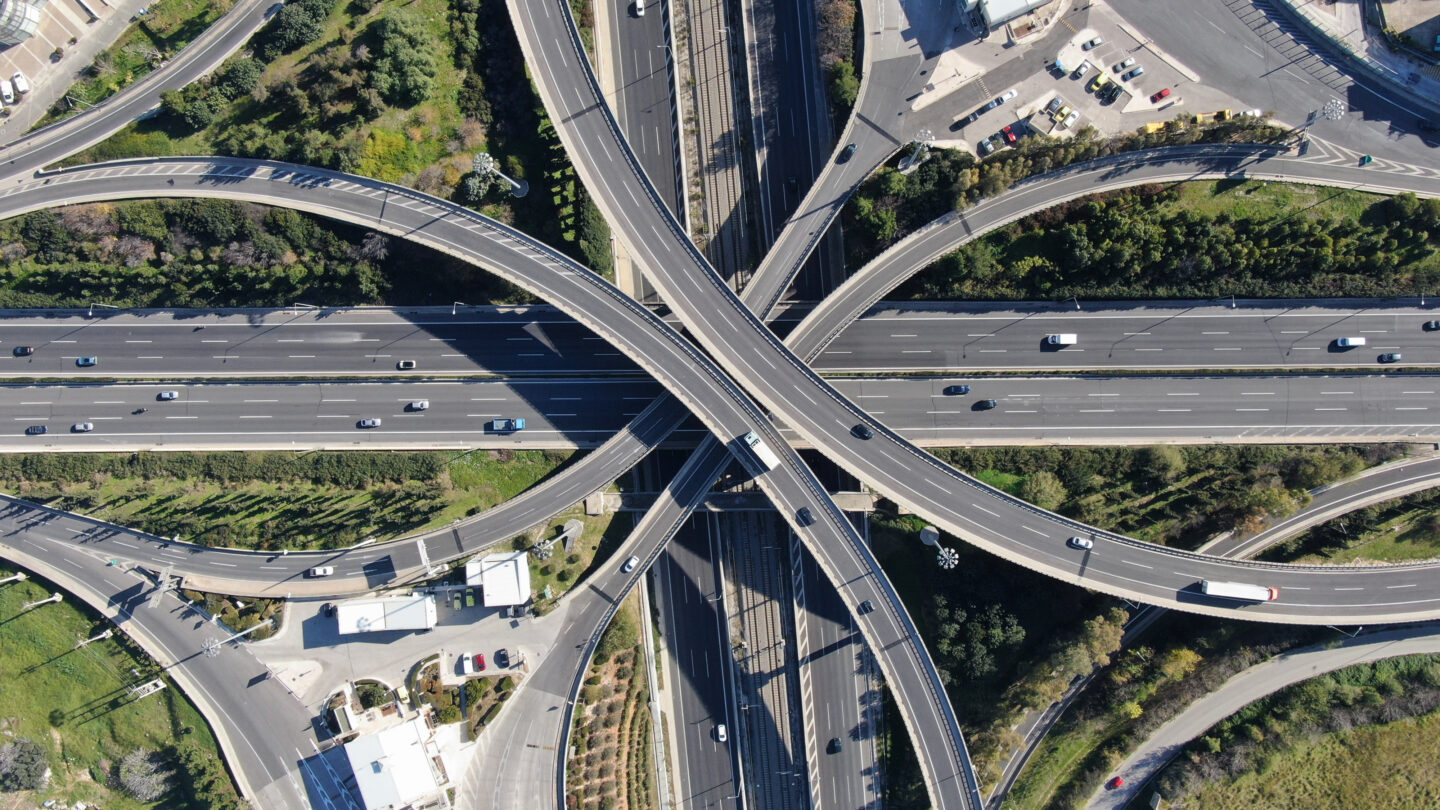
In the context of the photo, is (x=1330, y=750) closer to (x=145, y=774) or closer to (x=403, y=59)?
(x=403, y=59)

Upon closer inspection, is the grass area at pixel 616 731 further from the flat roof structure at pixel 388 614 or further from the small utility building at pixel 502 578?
the flat roof structure at pixel 388 614

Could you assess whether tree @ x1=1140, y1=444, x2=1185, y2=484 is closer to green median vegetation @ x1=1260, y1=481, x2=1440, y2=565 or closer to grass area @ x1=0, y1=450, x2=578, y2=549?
green median vegetation @ x1=1260, y1=481, x2=1440, y2=565

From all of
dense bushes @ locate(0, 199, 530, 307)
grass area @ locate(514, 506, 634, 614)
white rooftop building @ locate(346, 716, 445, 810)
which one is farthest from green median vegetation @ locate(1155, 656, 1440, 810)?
dense bushes @ locate(0, 199, 530, 307)

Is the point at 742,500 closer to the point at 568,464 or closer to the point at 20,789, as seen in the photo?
the point at 568,464

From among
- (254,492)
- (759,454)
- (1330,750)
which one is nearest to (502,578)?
(254,492)

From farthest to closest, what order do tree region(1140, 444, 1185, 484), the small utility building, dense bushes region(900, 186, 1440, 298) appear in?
the small utility building
dense bushes region(900, 186, 1440, 298)
tree region(1140, 444, 1185, 484)

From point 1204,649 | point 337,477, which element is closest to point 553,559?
point 337,477
